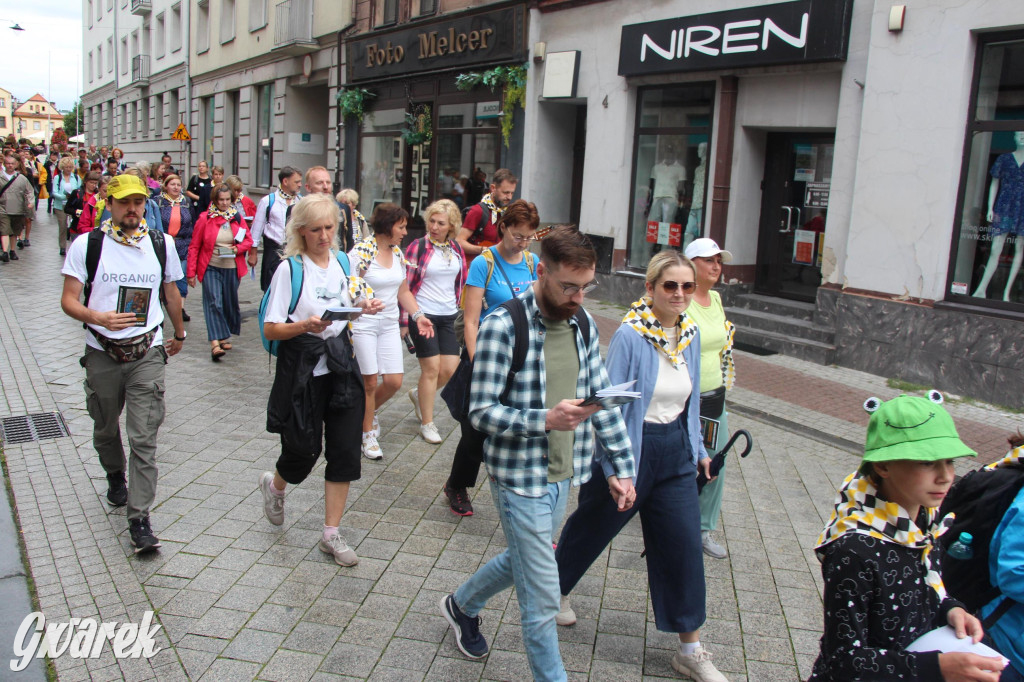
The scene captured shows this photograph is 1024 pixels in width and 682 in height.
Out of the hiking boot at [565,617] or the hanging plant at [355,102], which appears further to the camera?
the hanging plant at [355,102]

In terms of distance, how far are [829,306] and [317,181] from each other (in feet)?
19.8

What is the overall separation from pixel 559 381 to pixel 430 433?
134 inches

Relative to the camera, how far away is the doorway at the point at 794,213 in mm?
11125

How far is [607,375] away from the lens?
3.45 m

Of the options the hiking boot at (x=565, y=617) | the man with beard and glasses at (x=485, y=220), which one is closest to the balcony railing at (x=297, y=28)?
the man with beard and glasses at (x=485, y=220)

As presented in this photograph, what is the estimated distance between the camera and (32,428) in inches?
253

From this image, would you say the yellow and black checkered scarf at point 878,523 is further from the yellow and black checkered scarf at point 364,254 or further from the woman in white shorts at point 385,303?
the yellow and black checkered scarf at point 364,254

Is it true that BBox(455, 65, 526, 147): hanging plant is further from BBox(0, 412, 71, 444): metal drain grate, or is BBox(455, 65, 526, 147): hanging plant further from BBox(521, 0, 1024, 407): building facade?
BBox(0, 412, 71, 444): metal drain grate

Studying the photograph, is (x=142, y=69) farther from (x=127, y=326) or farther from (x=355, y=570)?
(x=355, y=570)

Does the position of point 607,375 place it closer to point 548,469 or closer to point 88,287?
point 548,469

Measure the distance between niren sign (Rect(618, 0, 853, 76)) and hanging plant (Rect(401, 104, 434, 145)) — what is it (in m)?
6.04

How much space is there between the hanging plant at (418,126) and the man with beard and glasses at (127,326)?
13.8 meters

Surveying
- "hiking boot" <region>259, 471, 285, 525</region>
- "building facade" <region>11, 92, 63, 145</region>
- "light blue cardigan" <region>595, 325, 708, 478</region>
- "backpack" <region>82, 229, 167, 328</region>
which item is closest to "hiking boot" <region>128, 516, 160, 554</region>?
"hiking boot" <region>259, 471, 285, 525</region>

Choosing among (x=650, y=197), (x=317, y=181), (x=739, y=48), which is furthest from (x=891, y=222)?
(x=317, y=181)
